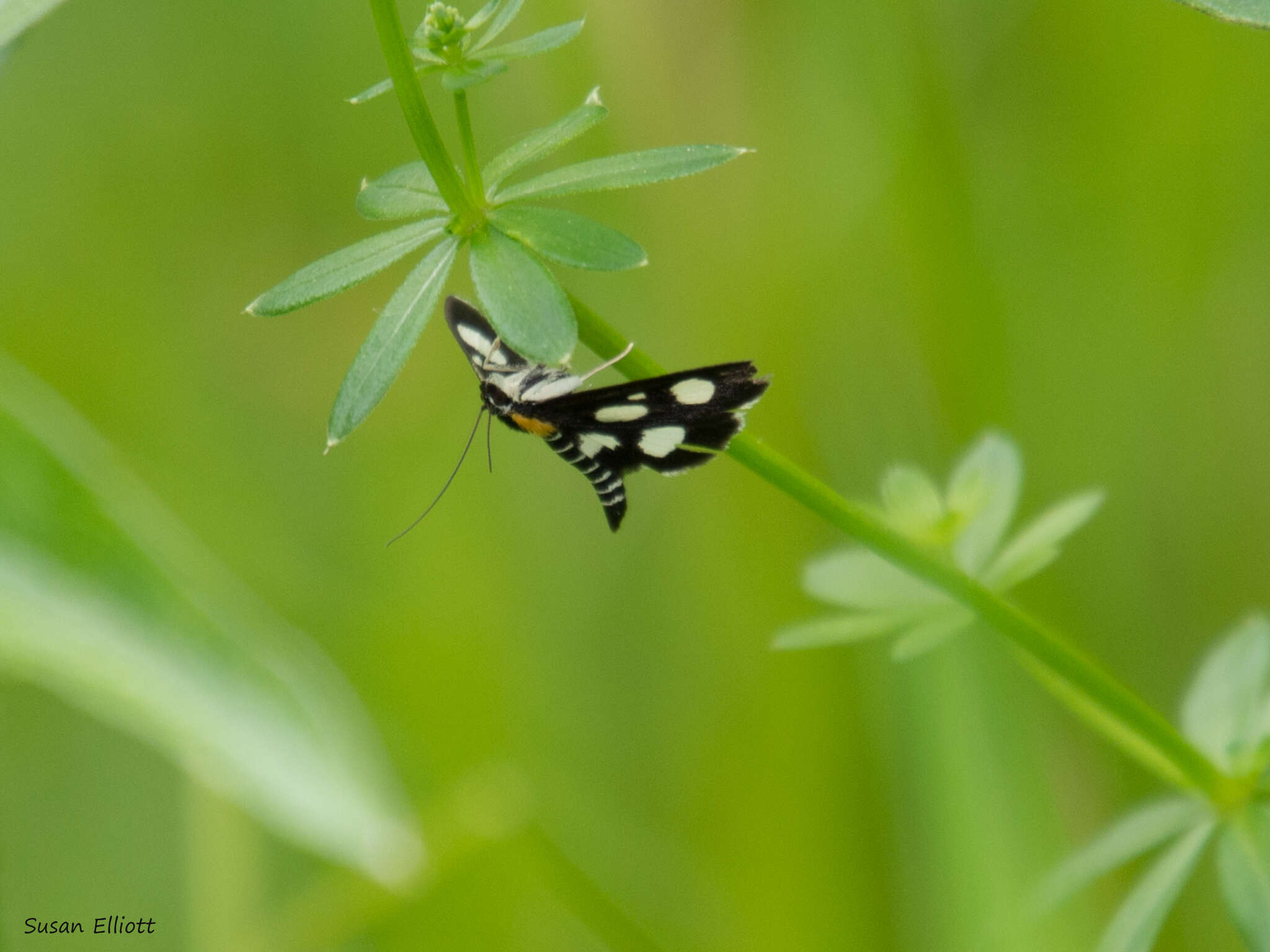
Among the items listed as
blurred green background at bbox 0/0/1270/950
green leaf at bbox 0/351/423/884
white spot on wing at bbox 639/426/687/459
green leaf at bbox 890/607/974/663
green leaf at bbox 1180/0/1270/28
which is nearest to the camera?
green leaf at bbox 1180/0/1270/28

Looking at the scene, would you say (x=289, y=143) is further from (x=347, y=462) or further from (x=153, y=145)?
(x=347, y=462)

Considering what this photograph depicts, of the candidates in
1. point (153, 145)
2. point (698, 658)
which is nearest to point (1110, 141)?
point (698, 658)

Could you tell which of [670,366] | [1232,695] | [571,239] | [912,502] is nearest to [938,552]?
[912,502]

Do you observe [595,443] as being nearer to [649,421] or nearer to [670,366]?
[649,421]

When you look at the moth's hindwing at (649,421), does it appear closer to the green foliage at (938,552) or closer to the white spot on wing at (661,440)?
the white spot on wing at (661,440)

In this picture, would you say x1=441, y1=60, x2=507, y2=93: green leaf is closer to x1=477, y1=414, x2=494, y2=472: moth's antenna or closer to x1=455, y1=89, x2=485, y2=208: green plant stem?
x1=455, y1=89, x2=485, y2=208: green plant stem

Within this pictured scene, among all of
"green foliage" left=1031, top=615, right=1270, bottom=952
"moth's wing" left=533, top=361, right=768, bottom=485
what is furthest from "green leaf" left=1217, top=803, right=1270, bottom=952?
"moth's wing" left=533, top=361, right=768, bottom=485

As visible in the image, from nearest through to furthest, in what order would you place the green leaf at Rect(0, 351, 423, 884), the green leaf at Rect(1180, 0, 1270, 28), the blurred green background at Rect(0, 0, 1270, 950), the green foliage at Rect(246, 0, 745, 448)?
the green leaf at Rect(1180, 0, 1270, 28)
the green foliage at Rect(246, 0, 745, 448)
the green leaf at Rect(0, 351, 423, 884)
the blurred green background at Rect(0, 0, 1270, 950)
